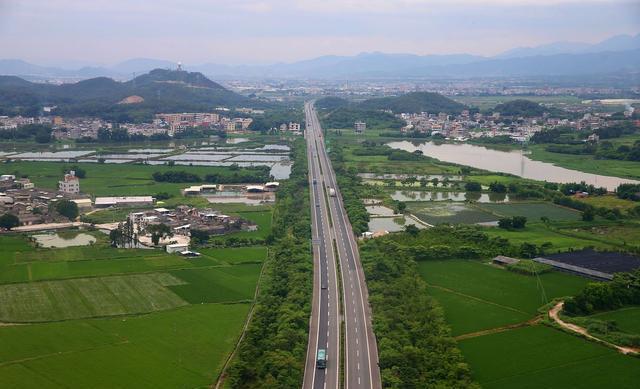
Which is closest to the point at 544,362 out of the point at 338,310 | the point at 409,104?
the point at 338,310

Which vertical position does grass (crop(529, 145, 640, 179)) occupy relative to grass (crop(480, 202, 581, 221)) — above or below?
above

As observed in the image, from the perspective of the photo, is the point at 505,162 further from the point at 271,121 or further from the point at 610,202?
the point at 271,121

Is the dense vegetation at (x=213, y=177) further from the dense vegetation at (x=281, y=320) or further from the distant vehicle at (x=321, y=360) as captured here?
the distant vehicle at (x=321, y=360)

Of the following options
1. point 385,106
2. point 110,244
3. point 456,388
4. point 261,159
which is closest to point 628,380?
point 456,388

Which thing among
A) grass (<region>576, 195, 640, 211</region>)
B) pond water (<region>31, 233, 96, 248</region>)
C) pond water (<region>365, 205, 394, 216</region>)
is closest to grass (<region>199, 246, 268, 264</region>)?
pond water (<region>31, 233, 96, 248</region>)

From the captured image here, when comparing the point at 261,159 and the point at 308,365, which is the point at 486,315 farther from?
the point at 261,159

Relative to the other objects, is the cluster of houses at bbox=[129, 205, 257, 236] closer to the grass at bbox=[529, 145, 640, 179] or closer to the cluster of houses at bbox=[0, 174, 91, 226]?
the cluster of houses at bbox=[0, 174, 91, 226]
